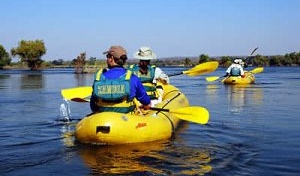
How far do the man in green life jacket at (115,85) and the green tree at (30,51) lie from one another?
87.9 m

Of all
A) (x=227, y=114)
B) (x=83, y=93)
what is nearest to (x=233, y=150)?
(x=83, y=93)

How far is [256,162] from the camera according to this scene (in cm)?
612

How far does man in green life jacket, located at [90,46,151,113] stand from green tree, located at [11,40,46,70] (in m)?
87.9

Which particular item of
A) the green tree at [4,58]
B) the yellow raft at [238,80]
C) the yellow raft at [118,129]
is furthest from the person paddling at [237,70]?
the green tree at [4,58]

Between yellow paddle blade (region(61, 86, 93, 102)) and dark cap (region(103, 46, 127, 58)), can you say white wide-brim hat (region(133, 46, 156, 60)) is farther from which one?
dark cap (region(103, 46, 127, 58))

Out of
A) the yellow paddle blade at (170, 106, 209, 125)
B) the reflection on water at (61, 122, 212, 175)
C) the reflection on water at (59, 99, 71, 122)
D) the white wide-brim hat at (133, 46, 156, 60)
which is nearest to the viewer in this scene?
the reflection on water at (61, 122, 212, 175)

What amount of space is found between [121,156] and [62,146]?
4.20 feet

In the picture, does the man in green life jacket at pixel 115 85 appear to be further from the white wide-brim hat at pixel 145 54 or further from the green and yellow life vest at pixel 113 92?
the white wide-brim hat at pixel 145 54

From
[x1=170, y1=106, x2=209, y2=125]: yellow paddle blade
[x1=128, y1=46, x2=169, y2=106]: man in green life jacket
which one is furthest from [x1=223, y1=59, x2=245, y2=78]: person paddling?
[x1=170, y1=106, x2=209, y2=125]: yellow paddle blade

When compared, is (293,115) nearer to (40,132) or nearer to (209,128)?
(209,128)

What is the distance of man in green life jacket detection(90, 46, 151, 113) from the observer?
6887 mm

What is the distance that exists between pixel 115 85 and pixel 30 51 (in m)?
88.5

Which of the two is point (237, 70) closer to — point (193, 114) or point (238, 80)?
point (238, 80)

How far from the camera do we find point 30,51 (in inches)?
3610
